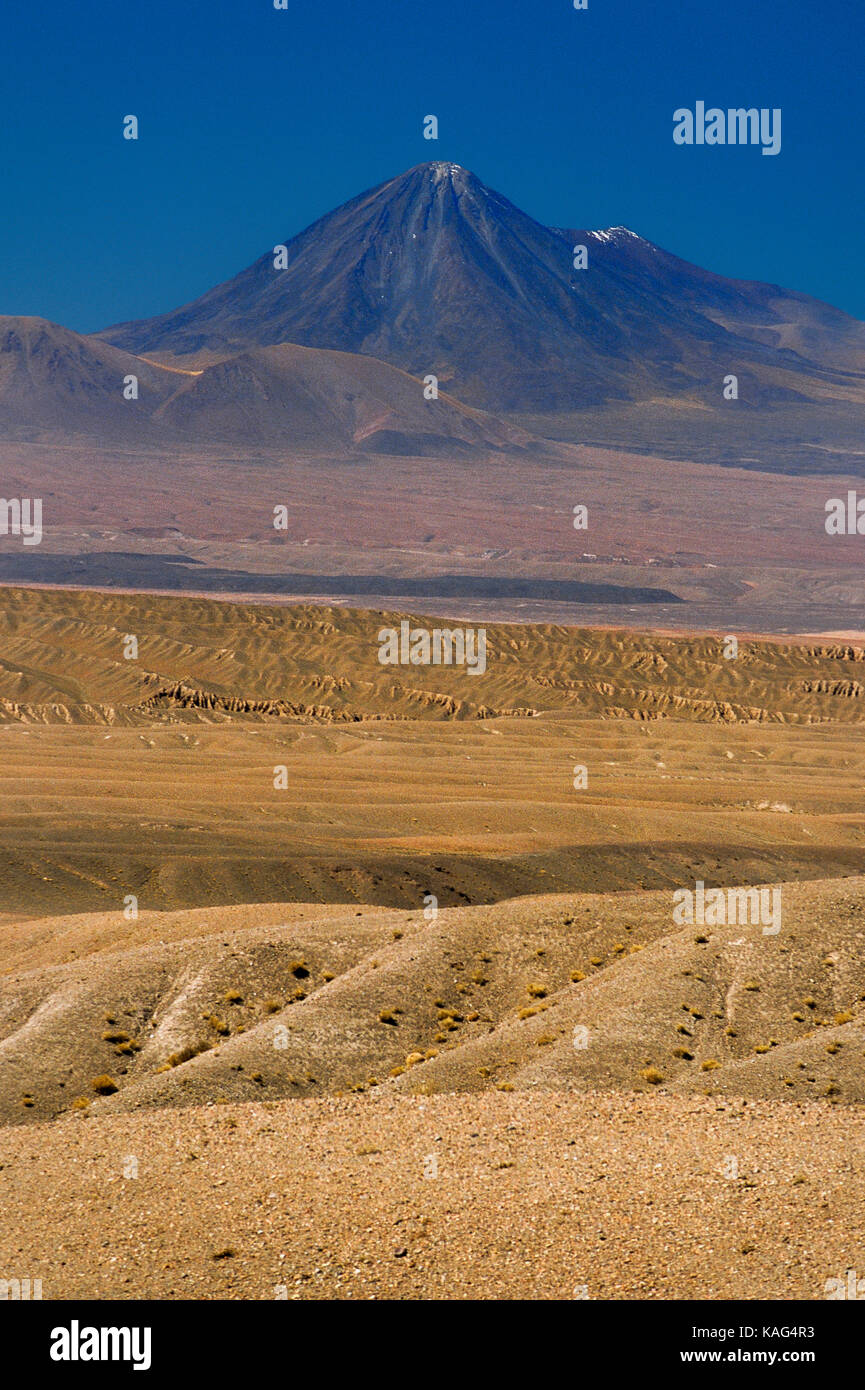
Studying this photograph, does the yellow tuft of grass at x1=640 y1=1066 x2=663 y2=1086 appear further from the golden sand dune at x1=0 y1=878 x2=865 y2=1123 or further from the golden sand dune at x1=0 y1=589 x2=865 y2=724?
the golden sand dune at x1=0 y1=589 x2=865 y2=724

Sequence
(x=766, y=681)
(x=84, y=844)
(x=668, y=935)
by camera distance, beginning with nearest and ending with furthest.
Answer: (x=668, y=935) < (x=84, y=844) < (x=766, y=681)

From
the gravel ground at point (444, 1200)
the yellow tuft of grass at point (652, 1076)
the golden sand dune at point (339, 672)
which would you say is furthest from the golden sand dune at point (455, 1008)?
the golden sand dune at point (339, 672)

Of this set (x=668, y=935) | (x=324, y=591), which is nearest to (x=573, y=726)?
(x=668, y=935)

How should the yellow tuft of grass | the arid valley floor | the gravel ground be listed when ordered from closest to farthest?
1. the gravel ground
2. the arid valley floor
3. the yellow tuft of grass

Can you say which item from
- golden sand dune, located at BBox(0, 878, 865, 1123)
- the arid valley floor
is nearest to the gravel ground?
the arid valley floor

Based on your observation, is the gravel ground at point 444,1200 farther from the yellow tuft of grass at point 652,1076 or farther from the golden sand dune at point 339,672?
the golden sand dune at point 339,672

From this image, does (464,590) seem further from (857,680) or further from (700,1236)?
(700,1236)
